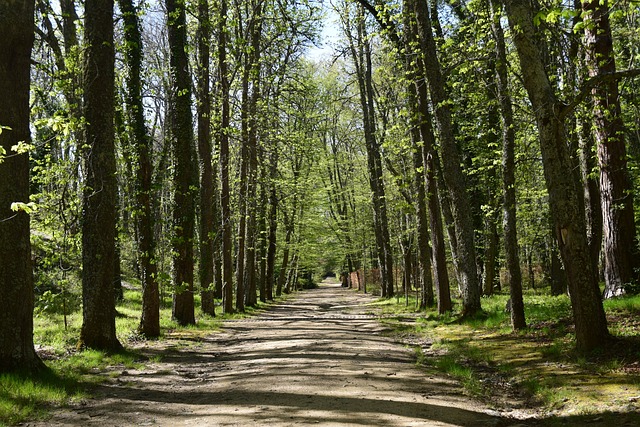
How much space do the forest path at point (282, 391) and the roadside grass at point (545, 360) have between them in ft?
2.27

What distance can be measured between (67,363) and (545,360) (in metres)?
7.51

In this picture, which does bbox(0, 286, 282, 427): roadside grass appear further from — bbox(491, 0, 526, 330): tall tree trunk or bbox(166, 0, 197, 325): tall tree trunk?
bbox(491, 0, 526, 330): tall tree trunk

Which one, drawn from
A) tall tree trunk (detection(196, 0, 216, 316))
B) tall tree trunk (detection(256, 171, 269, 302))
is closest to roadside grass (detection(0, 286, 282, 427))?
tall tree trunk (detection(196, 0, 216, 316))

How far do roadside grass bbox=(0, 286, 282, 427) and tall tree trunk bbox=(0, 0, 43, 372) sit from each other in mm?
419

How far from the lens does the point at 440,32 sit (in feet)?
58.2

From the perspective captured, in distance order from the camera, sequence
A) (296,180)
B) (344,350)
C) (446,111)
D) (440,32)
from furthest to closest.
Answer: (296,180)
(440,32)
(446,111)
(344,350)

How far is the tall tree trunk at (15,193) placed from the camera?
22.1 ft

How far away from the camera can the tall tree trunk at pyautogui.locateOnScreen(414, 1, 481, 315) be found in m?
13.1

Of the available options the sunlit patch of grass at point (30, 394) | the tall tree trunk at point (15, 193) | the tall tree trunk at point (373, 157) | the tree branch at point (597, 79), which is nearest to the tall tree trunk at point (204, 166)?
the tall tree trunk at point (373, 157)

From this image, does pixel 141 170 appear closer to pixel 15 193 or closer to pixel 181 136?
pixel 181 136

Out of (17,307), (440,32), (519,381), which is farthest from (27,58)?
(440,32)

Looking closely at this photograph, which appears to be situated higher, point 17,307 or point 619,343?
point 17,307

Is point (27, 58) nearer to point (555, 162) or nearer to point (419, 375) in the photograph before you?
point (419, 375)

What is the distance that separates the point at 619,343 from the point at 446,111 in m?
7.75
